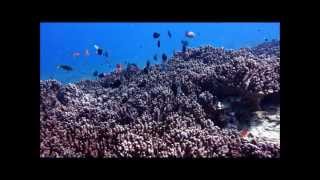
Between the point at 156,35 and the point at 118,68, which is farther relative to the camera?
the point at 118,68

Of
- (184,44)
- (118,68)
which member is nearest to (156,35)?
(184,44)

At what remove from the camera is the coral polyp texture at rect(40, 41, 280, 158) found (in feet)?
13.9

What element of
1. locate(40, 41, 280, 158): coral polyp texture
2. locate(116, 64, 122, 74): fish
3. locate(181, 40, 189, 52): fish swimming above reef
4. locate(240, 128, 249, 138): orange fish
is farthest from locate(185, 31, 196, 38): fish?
locate(240, 128, 249, 138): orange fish

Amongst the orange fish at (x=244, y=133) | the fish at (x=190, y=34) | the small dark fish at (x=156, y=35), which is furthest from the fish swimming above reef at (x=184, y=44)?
the orange fish at (x=244, y=133)

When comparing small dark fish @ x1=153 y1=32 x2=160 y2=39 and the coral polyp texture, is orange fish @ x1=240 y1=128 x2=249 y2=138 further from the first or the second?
small dark fish @ x1=153 y1=32 x2=160 y2=39

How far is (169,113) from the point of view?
15.7ft

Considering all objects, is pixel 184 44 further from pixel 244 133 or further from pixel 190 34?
pixel 244 133

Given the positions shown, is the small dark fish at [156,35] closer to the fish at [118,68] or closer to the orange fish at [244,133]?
the fish at [118,68]

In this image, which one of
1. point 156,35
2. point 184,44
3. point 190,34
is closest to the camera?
point 156,35
